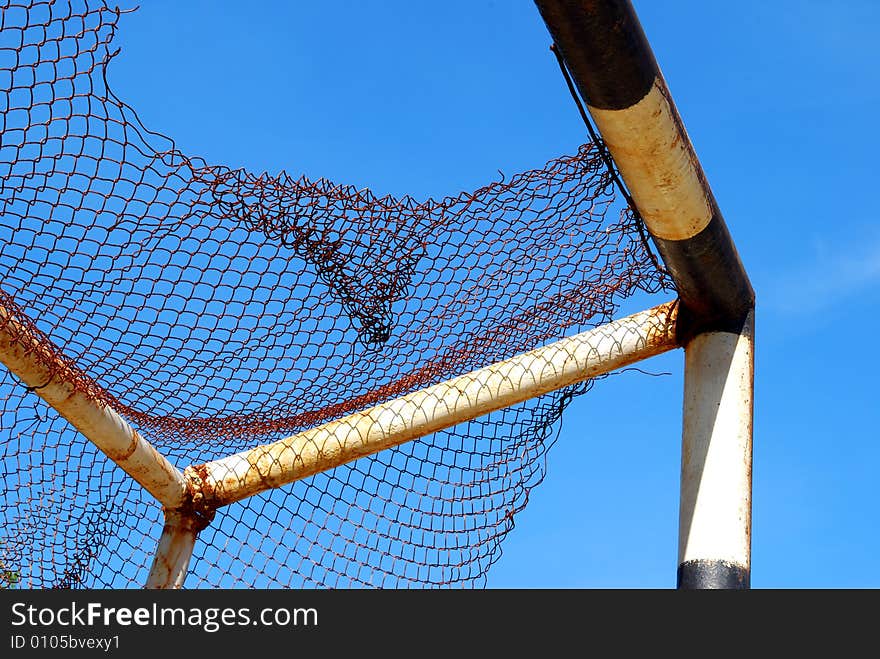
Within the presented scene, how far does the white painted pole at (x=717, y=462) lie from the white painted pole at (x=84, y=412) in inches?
68.4

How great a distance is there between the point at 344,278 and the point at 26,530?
1.51m

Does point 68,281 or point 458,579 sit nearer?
point 68,281

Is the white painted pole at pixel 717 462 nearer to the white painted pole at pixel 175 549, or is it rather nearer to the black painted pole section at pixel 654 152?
the black painted pole section at pixel 654 152

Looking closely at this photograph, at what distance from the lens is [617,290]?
3.41m

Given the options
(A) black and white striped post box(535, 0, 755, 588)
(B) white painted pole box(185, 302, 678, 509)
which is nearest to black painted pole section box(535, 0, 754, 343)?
(A) black and white striped post box(535, 0, 755, 588)

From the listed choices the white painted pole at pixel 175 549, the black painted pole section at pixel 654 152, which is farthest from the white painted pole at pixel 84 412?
the black painted pole section at pixel 654 152

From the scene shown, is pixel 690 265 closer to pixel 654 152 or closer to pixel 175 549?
pixel 654 152

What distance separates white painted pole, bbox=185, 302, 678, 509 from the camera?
328 centimetres

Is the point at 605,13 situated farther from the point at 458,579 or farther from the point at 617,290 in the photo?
the point at 458,579

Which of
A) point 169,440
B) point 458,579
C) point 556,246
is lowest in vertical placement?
point 458,579

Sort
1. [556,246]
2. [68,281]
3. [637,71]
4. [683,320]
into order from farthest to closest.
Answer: [556,246] < [683,320] < [68,281] < [637,71]

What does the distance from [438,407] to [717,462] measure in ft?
3.21
